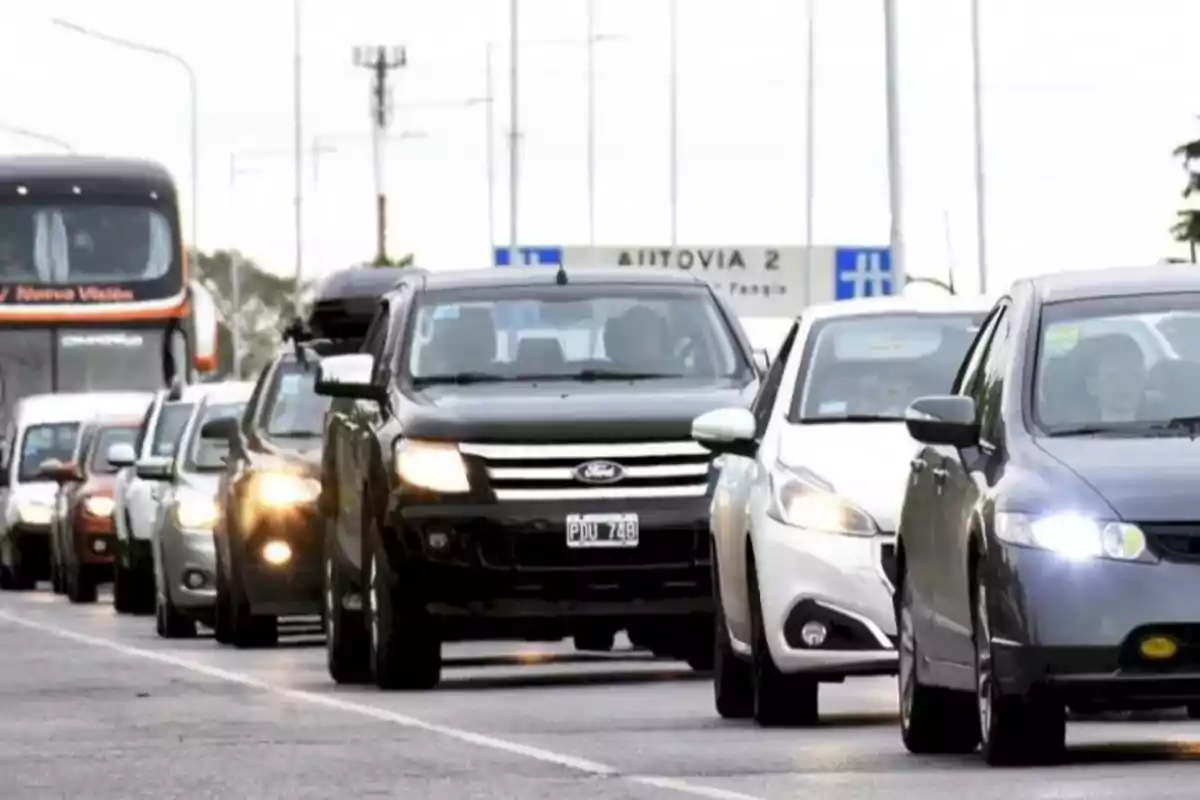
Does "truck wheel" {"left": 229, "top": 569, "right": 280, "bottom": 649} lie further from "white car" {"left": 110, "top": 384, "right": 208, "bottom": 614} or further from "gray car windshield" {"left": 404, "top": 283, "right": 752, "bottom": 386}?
"white car" {"left": 110, "top": 384, "right": 208, "bottom": 614}

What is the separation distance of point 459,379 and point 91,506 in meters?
21.0

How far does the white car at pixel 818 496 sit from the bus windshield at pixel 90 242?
91.2 ft

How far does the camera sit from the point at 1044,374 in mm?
13781

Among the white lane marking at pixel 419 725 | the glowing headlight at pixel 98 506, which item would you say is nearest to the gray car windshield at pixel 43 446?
the glowing headlight at pixel 98 506

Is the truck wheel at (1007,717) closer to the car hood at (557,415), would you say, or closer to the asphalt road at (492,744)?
the asphalt road at (492,744)

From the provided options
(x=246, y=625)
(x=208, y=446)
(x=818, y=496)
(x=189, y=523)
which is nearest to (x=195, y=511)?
(x=189, y=523)

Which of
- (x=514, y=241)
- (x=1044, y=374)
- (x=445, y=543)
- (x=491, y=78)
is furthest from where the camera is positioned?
(x=491, y=78)

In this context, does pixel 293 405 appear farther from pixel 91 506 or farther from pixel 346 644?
pixel 91 506

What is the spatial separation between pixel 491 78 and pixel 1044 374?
7782 centimetres

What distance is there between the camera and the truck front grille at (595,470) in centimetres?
2017

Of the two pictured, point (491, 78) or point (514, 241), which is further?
point (491, 78)

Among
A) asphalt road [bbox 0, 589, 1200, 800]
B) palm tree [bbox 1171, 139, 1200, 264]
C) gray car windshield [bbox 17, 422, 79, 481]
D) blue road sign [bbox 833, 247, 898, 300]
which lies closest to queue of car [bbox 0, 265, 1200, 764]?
asphalt road [bbox 0, 589, 1200, 800]

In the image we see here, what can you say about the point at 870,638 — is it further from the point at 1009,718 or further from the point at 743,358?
the point at 743,358

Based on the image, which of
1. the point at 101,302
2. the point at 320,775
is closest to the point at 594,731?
the point at 320,775
